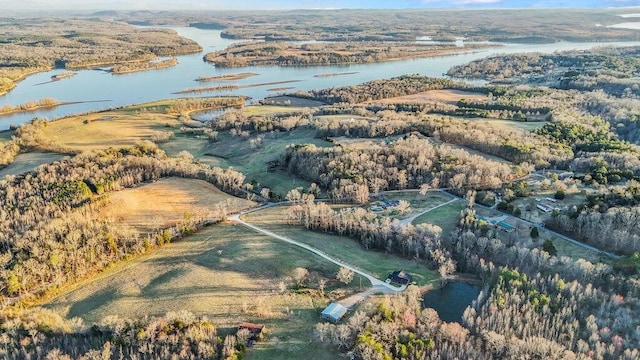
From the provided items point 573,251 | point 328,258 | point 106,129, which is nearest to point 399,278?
point 328,258

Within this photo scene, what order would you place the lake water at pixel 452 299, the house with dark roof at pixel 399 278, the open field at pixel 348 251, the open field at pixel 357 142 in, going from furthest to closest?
the open field at pixel 357 142, the open field at pixel 348 251, the house with dark roof at pixel 399 278, the lake water at pixel 452 299

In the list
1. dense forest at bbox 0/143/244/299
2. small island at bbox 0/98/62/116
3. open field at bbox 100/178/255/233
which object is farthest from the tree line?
small island at bbox 0/98/62/116

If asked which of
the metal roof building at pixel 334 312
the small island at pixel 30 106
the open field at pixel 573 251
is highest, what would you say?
the small island at pixel 30 106

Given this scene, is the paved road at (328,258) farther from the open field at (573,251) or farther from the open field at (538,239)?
the open field at (573,251)

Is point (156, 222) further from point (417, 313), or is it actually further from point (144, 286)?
point (417, 313)

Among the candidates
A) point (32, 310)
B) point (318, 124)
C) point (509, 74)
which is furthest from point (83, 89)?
point (509, 74)

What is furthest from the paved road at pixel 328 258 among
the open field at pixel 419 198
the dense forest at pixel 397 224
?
the open field at pixel 419 198
